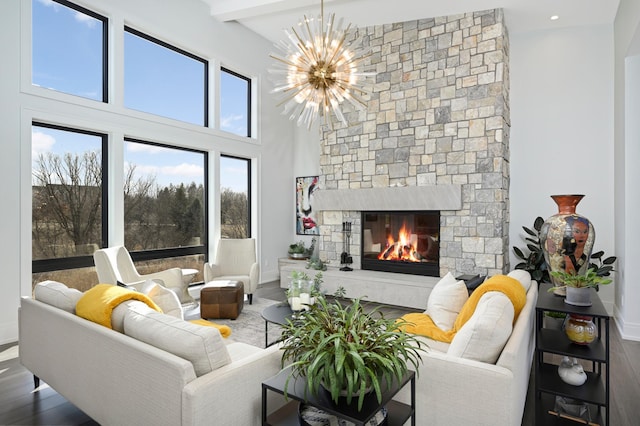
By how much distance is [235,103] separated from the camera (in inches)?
248

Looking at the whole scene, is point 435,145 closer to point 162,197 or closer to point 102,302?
point 162,197

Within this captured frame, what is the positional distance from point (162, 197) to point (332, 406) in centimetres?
450

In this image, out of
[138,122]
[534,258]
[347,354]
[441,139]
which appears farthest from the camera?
[441,139]

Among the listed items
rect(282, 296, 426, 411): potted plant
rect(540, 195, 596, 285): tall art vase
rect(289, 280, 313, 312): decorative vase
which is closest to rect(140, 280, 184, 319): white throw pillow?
rect(289, 280, 313, 312): decorative vase

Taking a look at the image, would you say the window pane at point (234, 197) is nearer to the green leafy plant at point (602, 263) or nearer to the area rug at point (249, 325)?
the area rug at point (249, 325)

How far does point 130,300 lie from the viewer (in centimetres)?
218

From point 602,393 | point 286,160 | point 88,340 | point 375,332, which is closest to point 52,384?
point 88,340

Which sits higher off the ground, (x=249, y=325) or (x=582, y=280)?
(x=582, y=280)

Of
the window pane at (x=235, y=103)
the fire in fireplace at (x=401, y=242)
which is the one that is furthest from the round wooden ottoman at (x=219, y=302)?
the window pane at (x=235, y=103)

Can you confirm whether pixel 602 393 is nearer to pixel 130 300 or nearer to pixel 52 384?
pixel 130 300

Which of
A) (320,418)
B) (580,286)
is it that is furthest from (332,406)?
(580,286)

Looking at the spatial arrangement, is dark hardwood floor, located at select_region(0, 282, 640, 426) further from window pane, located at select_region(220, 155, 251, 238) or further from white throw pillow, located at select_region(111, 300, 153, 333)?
window pane, located at select_region(220, 155, 251, 238)

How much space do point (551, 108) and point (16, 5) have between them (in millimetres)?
6297

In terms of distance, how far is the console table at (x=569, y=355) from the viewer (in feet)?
6.89
